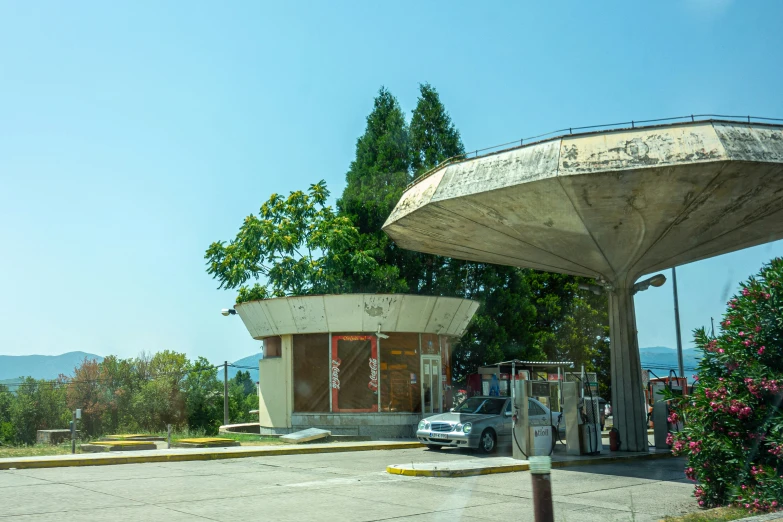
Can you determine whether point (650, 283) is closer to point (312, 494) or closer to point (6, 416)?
point (312, 494)

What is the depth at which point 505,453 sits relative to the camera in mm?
20672

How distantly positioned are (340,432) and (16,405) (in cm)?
1474

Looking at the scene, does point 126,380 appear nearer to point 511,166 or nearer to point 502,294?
point 502,294

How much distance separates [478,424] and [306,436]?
576cm

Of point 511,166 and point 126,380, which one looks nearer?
point 511,166

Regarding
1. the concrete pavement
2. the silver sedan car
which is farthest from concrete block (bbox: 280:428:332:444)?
the silver sedan car

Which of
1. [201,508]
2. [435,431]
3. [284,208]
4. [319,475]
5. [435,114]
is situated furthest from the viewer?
[435,114]

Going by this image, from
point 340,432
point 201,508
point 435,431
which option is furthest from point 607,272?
point 201,508

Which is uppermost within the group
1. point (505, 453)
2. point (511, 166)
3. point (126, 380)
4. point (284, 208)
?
point (284, 208)

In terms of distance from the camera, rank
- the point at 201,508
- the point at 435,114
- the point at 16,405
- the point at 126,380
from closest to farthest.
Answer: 1. the point at 201,508
2. the point at 16,405
3. the point at 126,380
4. the point at 435,114

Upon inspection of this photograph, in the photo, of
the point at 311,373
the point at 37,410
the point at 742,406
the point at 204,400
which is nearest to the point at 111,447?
the point at 311,373

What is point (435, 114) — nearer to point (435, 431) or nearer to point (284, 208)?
A: point (284, 208)

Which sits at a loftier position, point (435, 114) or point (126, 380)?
point (435, 114)

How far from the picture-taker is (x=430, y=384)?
87.0 feet
